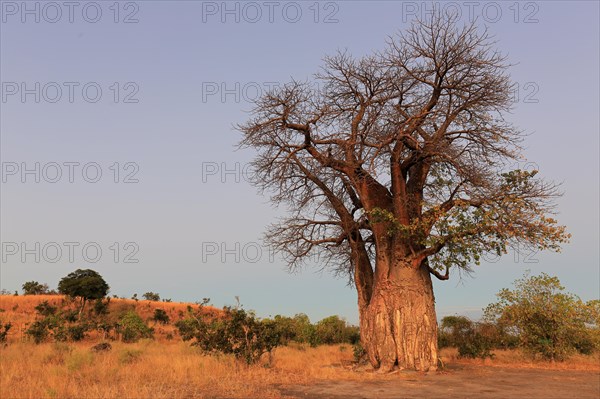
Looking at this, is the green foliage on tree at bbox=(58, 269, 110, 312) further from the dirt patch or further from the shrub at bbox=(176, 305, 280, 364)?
the dirt patch

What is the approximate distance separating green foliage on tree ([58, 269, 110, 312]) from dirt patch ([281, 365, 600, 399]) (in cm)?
3572

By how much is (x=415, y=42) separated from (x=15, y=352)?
15.6 meters

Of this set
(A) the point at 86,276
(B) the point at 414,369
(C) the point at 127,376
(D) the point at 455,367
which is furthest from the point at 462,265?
(A) the point at 86,276

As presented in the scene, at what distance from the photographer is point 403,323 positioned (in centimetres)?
1386

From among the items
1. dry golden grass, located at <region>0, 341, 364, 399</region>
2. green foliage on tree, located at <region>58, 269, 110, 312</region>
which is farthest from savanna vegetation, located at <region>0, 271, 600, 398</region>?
green foliage on tree, located at <region>58, 269, 110, 312</region>

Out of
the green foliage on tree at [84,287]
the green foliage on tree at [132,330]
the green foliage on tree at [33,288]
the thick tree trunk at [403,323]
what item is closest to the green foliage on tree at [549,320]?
the thick tree trunk at [403,323]

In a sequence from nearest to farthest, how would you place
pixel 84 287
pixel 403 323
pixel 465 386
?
pixel 465 386 → pixel 403 323 → pixel 84 287

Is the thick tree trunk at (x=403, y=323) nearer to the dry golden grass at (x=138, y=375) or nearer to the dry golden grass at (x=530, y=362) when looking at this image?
the dry golden grass at (x=138, y=375)

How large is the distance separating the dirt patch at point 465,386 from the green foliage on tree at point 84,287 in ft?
117

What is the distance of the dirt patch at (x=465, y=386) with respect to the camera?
966cm

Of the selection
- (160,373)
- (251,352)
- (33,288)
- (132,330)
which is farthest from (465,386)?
(33,288)

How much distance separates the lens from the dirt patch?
31.7 feet

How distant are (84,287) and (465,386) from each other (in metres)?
38.4

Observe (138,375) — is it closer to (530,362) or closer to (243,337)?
(243,337)
